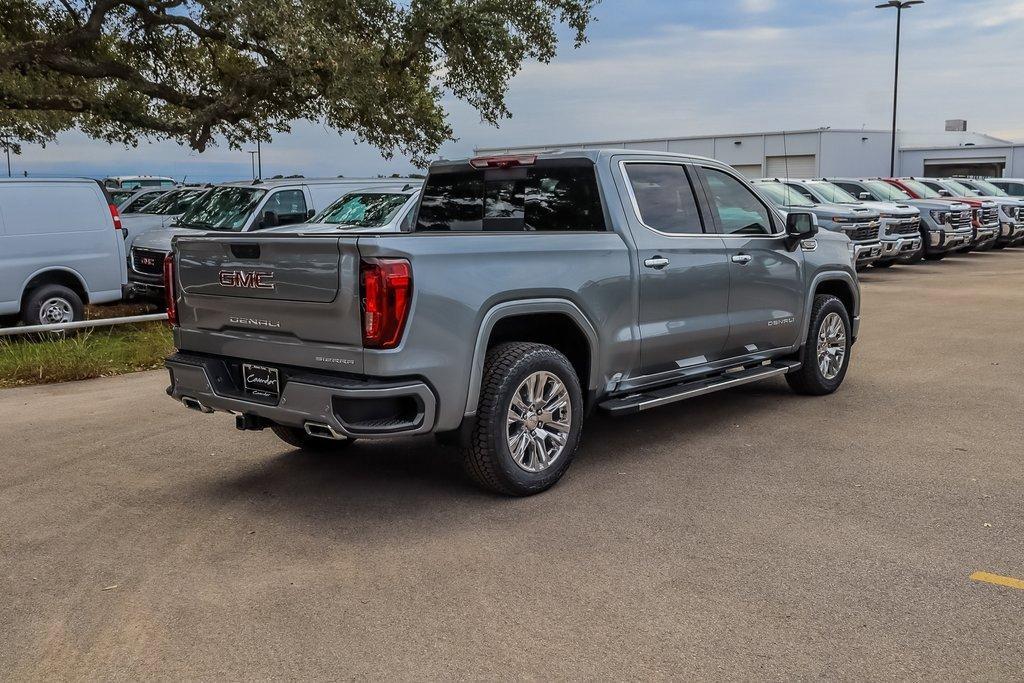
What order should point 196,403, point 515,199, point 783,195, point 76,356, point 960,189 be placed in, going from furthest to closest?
point 960,189, point 783,195, point 76,356, point 515,199, point 196,403

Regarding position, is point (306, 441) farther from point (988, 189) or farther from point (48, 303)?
point (988, 189)

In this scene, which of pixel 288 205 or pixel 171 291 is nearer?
pixel 171 291

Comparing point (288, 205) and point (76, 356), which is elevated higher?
point (288, 205)

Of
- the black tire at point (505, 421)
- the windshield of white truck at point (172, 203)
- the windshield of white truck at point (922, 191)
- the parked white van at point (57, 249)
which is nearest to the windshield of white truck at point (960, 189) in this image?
the windshield of white truck at point (922, 191)

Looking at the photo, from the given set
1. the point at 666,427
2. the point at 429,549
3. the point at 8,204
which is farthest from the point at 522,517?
the point at 8,204

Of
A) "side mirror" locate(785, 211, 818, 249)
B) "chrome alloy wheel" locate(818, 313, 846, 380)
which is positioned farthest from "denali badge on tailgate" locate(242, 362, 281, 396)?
"chrome alloy wheel" locate(818, 313, 846, 380)

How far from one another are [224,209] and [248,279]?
895 cm

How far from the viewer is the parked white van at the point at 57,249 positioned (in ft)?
35.6

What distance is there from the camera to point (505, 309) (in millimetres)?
5113

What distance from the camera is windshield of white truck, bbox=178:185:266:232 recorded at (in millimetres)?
13195

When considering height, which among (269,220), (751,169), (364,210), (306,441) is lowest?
(306,441)

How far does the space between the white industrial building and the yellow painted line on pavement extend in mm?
45661

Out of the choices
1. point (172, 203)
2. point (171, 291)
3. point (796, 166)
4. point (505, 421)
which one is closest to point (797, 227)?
point (505, 421)

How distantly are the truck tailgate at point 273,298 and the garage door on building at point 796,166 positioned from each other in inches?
1887
